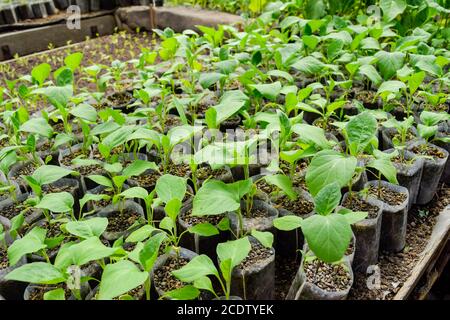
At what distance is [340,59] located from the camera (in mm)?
1840

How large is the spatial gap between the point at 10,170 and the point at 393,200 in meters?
1.23

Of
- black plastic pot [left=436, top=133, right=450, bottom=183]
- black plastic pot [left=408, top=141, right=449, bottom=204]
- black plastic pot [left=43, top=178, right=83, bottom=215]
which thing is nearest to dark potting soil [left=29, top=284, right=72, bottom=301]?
black plastic pot [left=43, top=178, right=83, bottom=215]

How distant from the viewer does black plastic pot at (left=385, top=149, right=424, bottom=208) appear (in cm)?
139

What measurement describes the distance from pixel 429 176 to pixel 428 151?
9 centimetres

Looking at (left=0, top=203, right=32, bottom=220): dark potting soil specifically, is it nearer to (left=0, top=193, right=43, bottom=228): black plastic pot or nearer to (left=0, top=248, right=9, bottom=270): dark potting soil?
(left=0, top=193, right=43, bottom=228): black plastic pot

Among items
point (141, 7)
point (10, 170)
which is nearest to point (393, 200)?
point (10, 170)

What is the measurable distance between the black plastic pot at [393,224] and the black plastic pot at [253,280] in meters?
0.38

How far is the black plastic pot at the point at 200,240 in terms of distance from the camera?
1.21 m

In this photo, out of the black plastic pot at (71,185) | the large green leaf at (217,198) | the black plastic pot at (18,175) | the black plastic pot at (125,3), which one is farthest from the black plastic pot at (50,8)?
the large green leaf at (217,198)

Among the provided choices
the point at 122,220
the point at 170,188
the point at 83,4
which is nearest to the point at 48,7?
the point at 83,4

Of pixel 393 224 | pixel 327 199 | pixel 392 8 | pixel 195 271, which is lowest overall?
pixel 393 224

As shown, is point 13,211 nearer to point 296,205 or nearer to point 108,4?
point 296,205

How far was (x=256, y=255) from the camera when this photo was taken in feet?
3.61
